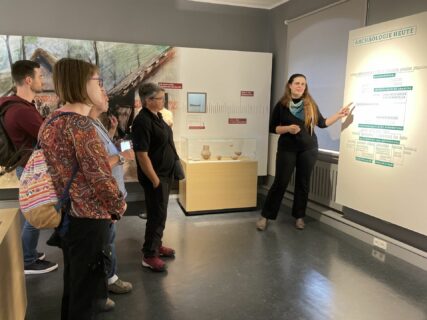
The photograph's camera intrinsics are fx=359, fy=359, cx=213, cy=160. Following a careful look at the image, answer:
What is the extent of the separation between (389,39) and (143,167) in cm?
232

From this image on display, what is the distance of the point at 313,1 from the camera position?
439cm

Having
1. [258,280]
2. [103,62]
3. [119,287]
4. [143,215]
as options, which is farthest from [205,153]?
[119,287]

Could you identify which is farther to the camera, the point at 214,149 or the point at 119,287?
the point at 214,149

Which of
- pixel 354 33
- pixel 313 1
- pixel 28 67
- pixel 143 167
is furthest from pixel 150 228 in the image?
pixel 313 1

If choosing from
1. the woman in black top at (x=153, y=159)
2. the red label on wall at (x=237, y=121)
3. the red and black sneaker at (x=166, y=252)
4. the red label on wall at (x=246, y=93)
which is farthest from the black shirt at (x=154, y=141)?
the red label on wall at (x=246, y=93)

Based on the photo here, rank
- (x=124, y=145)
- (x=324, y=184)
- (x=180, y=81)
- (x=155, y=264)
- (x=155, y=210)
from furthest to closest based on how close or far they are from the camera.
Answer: (x=180, y=81) → (x=324, y=184) → (x=155, y=264) → (x=155, y=210) → (x=124, y=145)

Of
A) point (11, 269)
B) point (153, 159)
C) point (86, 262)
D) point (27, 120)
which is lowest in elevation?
point (11, 269)

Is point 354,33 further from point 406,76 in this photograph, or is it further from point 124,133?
point 124,133

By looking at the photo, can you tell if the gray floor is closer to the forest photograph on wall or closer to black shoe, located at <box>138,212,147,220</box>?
black shoe, located at <box>138,212,147,220</box>

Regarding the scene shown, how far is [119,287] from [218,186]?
2.05m

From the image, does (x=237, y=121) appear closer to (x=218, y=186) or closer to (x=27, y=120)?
(x=218, y=186)

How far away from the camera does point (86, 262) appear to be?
5.22ft

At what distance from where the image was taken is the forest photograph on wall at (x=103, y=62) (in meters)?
4.15

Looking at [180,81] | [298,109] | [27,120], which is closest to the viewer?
[27,120]
